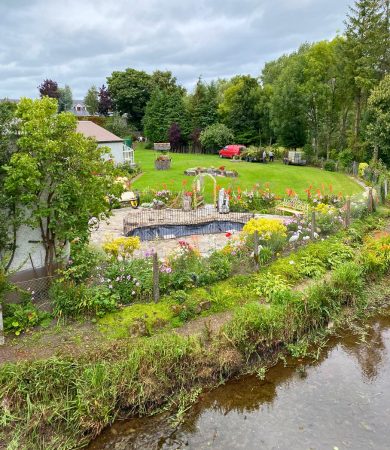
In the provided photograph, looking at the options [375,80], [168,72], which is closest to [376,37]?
[375,80]

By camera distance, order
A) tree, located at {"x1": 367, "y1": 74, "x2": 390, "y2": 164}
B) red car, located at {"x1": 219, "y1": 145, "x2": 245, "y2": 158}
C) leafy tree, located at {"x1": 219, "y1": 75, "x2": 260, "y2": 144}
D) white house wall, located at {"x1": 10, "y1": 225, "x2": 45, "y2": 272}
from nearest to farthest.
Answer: white house wall, located at {"x1": 10, "y1": 225, "x2": 45, "y2": 272}
tree, located at {"x1": 367, "y1": 74, "x2": 390, "y2": 164}
red car, located at {"x1": 219, "y1": 145, "x2": 245, "y2": 158}
leafy tree, located at {"x1": 219, "y1": 75, "x2": 260, "y2": 144}

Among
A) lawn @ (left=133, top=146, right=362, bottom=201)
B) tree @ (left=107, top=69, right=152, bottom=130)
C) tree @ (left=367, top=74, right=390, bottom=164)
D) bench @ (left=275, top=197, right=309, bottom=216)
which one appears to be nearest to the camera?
bench @ (left=275, top=197, right=309, bottom=216)

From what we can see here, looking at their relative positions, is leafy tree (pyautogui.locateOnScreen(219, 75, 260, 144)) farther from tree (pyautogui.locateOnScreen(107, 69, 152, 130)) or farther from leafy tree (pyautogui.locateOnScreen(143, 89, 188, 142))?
tree (pyautogui.locateOnScreen(107, 69, 152, 130))

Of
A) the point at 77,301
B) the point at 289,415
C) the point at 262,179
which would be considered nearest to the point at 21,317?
the point at 77,301

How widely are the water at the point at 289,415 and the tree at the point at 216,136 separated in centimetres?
3734

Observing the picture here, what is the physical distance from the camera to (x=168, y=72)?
57.1 m

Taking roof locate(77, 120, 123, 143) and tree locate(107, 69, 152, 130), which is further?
tree locate(107, 69, 152, 130)

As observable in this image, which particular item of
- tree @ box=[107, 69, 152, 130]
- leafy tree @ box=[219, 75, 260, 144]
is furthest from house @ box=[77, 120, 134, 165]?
tree @ box=[107, 69, 152, 130]

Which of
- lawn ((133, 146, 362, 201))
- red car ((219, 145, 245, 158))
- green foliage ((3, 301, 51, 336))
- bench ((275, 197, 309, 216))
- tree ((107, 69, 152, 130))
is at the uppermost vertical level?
tree ((107, 69, 152, 130))

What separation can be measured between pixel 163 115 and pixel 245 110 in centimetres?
982

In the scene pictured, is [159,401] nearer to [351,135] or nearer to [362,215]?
[362,215]

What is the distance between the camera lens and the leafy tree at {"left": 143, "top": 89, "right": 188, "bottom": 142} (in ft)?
156

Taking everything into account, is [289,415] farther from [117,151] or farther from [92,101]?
[92,101]

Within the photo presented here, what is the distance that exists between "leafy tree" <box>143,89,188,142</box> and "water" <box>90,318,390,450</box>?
1653 inches
